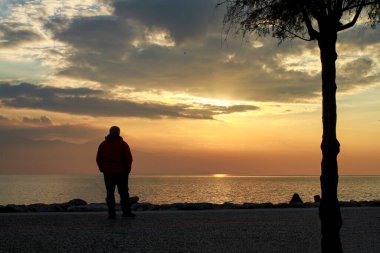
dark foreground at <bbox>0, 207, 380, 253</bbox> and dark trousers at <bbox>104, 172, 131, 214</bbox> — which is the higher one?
dark trousers at <bbox>104, 172, 131, 214</bbox>

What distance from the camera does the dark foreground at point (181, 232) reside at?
359 inches

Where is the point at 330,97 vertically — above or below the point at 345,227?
above

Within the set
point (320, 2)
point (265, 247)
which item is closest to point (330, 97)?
point (320, 2)

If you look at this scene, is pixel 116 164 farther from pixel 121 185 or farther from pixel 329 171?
pixel 329 171

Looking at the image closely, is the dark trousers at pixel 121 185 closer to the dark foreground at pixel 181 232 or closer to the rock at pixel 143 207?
the dark foreground at pixel 181 232

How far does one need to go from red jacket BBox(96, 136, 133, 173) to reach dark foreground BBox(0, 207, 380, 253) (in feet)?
4.07

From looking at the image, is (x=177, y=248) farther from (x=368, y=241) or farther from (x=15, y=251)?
(x=368, y=241)

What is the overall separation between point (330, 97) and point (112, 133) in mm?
7295

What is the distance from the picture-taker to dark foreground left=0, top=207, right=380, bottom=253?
9109mm

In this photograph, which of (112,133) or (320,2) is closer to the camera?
(320,2)

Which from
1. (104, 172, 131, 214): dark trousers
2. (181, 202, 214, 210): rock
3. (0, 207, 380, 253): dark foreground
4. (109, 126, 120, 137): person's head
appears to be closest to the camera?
(0, 207, 380, 253): dark foreground

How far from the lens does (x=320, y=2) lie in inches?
317

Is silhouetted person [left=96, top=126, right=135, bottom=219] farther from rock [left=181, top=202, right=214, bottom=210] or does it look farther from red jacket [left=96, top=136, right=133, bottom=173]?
rock [left=181, top=202, right=214, bottom=210]

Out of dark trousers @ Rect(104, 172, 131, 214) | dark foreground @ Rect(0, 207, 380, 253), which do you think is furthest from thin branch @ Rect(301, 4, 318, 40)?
dark trousers @ Rect(104, 172, 131, 214)
